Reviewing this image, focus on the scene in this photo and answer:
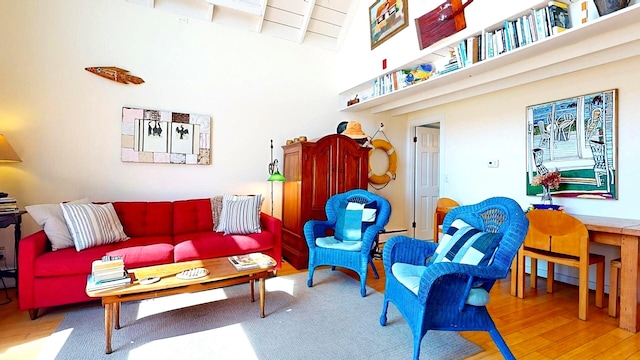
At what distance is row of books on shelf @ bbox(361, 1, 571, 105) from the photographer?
2.16 meters

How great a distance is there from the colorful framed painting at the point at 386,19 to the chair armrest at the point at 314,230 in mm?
2339

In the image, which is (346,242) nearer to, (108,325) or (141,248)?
(141,248)

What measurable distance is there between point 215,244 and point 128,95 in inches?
76.0

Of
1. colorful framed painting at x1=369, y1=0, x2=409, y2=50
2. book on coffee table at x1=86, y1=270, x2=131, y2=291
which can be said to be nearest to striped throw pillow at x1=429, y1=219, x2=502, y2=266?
book on coffee table at x1=86, y1=270, x2=131, y2=291

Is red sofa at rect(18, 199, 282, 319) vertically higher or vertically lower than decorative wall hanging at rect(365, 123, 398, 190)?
lower

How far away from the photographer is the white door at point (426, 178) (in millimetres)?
4875

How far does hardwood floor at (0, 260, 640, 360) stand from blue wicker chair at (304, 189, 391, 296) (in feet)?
3.14

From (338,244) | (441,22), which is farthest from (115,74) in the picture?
(441,22)

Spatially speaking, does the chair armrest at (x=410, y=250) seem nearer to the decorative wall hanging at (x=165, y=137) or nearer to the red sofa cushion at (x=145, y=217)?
the red sofa cushion at (x=145, y=217)

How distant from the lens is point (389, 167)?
4.70 meters

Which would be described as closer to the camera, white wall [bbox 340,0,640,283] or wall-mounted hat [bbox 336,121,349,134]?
white wall [bbox 340,0,640,283]

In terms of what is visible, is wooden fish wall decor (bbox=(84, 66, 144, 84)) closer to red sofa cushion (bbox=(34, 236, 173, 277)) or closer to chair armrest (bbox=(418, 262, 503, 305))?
red sofa cushion (bbox=(34, 236, 173, 277))

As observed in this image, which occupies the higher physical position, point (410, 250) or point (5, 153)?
point (5, 153)

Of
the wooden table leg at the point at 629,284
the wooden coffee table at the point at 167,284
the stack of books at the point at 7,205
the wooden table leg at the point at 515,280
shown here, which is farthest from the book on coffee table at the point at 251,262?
the wooden table leg at the point at 629,284
